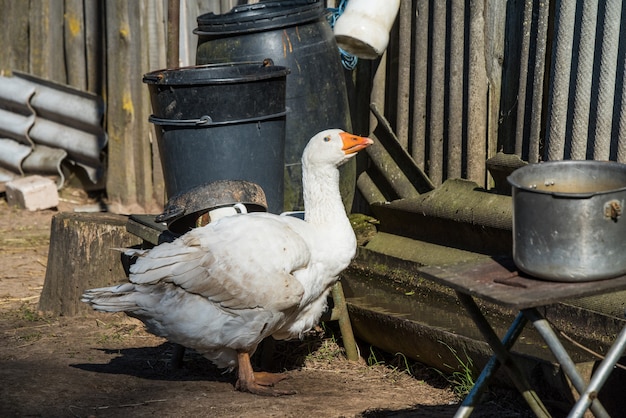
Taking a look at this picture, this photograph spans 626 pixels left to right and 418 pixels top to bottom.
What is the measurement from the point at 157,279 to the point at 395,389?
55.7 inches

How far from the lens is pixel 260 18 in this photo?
20.0 ft

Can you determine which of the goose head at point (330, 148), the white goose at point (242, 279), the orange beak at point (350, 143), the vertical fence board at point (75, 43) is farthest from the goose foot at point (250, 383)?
the vertical fence board at point (75, 43)

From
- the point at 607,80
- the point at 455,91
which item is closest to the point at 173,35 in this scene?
the point at 455,91

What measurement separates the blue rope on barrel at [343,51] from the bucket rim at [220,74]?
114cm

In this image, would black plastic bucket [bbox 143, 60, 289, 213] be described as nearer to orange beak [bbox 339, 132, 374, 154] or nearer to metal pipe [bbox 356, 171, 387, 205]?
orange beak [bbox 339, 132, 374, 154]

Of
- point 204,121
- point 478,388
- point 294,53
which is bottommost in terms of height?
point 478,388

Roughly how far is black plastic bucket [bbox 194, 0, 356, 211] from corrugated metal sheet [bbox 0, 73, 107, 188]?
322 cm

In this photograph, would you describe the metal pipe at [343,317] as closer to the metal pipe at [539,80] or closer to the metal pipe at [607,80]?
the metal pipe at [539,80]

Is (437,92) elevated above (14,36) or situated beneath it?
situated beneath

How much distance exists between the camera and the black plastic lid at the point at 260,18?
20.0ft

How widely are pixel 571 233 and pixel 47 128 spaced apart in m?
7.69

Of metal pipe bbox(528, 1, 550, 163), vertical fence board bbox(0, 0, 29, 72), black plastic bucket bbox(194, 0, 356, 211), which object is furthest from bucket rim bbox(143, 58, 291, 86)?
vertical fence board bbox(0, 0, 29, 72)

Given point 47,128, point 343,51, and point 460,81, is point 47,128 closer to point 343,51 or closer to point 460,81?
point 343,51

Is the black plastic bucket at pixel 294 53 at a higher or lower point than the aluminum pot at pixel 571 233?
higher
